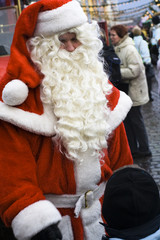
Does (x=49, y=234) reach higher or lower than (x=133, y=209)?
lower

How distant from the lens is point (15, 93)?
1.96m

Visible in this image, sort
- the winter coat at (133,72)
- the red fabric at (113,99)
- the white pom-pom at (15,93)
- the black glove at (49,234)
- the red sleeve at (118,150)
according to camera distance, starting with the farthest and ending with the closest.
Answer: the winter coat at (133,72) → the red sleeve at (118,150) → the red fabric at (113,99) → the white pom-pom at (15,93) → the black glove at (49,234)

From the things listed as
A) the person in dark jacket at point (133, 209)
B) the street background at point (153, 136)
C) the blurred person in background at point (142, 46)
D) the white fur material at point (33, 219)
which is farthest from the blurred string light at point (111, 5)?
the person in dark jacket at point (133, 209)

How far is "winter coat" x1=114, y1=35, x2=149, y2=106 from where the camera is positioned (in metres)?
5.27

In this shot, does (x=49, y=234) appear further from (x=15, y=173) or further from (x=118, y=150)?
(x=118, y=150)

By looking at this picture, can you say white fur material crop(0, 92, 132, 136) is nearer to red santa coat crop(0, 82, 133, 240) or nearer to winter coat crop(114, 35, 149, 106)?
red santa coat crop(0, 82, 133, 240)

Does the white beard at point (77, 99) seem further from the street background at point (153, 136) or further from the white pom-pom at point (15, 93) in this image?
the street background at point (153, 136)

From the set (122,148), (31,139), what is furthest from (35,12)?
(122,148)

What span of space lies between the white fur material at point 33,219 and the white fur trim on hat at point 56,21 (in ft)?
3.67

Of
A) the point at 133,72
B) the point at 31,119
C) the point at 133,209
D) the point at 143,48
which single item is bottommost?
the point at 143,48

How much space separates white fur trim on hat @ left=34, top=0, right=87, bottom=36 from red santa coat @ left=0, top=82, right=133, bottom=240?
0.52 meters

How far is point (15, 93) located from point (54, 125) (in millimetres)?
322

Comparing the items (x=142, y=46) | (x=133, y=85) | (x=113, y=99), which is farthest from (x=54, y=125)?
(x=142, y=46)

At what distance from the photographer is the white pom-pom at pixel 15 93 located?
1967 millimetres
